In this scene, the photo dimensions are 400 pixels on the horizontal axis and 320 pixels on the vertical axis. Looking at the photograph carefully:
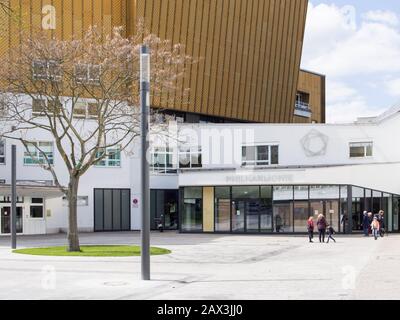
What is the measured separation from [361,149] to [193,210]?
12544 mm

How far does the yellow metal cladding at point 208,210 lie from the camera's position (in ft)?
147

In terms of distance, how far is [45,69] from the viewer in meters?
27.9

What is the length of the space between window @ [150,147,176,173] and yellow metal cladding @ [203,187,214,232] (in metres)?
7.53

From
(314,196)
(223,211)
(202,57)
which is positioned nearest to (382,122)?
(314,196)

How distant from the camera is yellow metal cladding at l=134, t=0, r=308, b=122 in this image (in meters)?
54.2

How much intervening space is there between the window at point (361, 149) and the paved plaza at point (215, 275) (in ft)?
59.6

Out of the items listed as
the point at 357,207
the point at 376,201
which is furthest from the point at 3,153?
the point at 376,201

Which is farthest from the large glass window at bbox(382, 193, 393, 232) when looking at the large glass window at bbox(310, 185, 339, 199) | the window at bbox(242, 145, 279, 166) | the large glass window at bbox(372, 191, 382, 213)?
the window at bbox(242, 145, 279, 166)

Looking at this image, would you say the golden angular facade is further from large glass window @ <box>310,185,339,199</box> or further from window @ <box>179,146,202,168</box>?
large glass window @ <box>310,185,339,199</box>

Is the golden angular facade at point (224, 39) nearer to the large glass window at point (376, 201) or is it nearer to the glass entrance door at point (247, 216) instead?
the glass entrance door at point (247, 216)

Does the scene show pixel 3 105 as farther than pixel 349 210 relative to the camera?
No

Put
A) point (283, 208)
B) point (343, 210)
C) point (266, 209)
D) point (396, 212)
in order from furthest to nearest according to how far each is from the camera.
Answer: point (396, 212), point (266, 209), point (283, 208), point (343, 210)

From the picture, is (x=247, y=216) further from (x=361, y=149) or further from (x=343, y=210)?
(x=361, y=149)

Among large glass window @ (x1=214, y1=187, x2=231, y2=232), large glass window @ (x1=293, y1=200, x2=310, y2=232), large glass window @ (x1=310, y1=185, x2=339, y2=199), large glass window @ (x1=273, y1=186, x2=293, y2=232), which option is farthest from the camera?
large glass window @ (x1=214, y1=187, x2=231, y2=232)
